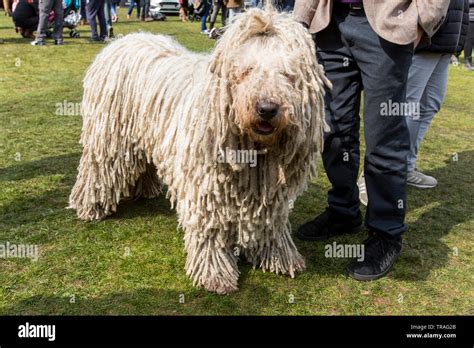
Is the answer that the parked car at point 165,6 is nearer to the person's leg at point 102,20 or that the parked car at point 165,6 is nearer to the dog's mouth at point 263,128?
the person's leg at point 102,20

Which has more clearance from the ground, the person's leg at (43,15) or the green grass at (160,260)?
the person's leg at (43,15)

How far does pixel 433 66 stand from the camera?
13.9 ft

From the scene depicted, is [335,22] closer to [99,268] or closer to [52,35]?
[99,268]

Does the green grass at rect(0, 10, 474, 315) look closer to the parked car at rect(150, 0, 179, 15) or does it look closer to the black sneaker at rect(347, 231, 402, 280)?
the black sneaker at rect(347, 231, 402, 280)

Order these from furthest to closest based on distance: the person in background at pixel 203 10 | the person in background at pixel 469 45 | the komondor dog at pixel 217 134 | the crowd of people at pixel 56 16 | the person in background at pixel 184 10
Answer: the person in background at pixel 184 10 < the person in background at pixel 203 10 < the crowd of people at pixel 56 16 < the person in background at pixel 469 45 < the komondor dog at pixel 217 134

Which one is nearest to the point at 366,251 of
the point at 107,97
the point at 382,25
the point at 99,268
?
the point at 382,25

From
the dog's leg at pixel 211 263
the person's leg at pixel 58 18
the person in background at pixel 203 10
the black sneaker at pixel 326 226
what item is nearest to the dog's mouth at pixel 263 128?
the dog's leg at pixel 211 263

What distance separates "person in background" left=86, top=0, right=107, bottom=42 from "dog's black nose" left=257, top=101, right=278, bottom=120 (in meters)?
11.0

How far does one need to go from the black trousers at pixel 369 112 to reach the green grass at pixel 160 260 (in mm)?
481

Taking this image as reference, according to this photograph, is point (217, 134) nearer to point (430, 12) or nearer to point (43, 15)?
point (430, 12)

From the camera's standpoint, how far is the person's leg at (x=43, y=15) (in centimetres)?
1121

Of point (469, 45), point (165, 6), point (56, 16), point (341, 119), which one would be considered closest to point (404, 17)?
point (341, 119)

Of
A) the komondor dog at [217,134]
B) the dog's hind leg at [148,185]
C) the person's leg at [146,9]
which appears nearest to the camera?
the komondor dog at [217,134]

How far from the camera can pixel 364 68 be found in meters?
3.13
